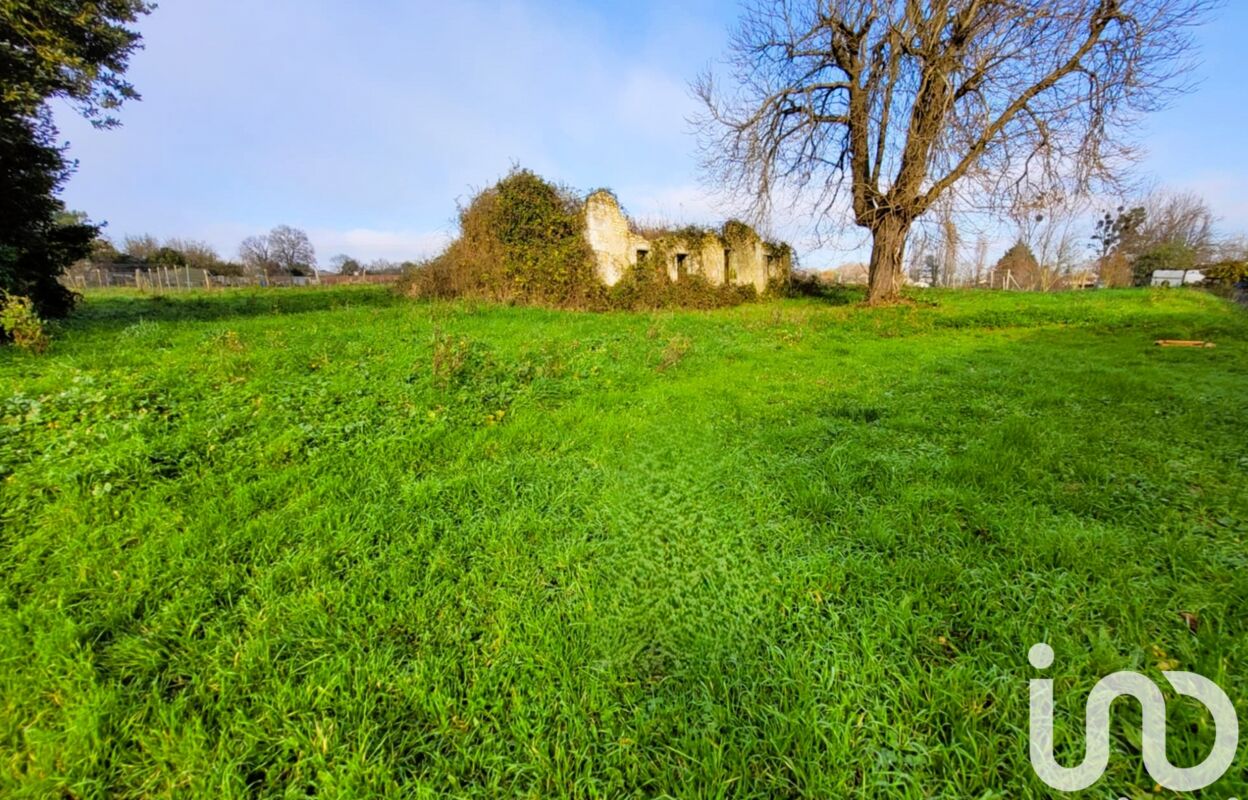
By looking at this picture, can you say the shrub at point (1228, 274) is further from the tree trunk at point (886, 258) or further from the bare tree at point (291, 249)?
the bare tree at point (291, 249)

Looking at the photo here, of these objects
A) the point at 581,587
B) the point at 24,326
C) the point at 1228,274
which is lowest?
the point at 581,587

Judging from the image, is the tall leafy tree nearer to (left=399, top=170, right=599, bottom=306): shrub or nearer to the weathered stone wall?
(left=399, top=170, right=599, bottom=306): shrub

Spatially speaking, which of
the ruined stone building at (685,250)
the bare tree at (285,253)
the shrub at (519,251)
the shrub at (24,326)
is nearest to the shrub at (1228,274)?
the ruined stone building at (685,250)

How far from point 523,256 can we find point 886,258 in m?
11.4

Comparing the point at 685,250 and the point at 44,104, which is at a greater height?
the point at 44,104

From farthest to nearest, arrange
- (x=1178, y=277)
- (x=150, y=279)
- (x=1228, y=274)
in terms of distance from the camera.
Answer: (x=150, y=279)
(x=1178, y=277)
(x=1228, y=274)

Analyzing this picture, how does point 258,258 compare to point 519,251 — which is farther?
point 258,258

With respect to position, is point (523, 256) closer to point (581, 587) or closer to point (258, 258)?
point (581, 587)

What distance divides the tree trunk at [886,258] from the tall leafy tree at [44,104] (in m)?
18.5

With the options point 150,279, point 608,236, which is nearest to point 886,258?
point 608,236

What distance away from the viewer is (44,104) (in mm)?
8469

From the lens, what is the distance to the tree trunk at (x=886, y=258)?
13.8 m

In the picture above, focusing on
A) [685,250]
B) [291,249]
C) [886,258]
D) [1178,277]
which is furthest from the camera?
[291,249]

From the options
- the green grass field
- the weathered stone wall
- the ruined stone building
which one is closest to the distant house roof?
the ruined stone building
